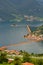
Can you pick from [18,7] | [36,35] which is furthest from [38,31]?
[18,7]

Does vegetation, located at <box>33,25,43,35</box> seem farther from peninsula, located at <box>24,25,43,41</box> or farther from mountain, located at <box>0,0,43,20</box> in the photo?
mountain, located at <box>0,0,43,20</box>

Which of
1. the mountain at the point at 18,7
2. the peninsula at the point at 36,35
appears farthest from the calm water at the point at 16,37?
the mountain at the point at 18,7

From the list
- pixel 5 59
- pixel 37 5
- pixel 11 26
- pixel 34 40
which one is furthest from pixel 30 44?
pixel 5 59

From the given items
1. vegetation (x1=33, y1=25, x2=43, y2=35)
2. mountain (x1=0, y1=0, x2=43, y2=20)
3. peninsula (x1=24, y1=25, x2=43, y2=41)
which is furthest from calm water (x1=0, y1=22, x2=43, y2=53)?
mountain (x1=0, y1=0, x2=43, y2=20)

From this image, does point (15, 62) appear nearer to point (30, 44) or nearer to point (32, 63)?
point (32, 63)

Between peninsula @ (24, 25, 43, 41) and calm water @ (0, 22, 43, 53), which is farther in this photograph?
peninsula @ (24, 25, 43, 41)

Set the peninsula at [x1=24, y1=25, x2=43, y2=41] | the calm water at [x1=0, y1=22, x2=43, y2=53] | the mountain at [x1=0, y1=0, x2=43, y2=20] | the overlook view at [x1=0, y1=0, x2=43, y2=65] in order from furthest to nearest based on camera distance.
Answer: the mountain at [x1=0, y1=0, x2=43, y2=20] → the peninsula at [x1=24, y1=25, x2=43, y2=41] → the overlook view at [x1=0, y1=0, x2=43, y2=65] → the calm water at [x1=0, y1=22, x2=43, y2=53]

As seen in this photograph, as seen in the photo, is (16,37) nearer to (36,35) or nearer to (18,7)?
(36,35)

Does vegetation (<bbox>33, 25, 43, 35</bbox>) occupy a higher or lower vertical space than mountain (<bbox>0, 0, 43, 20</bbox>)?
lower

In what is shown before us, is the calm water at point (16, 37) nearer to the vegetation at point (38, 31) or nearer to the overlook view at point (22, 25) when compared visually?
the overlook view at point (22, 25)
